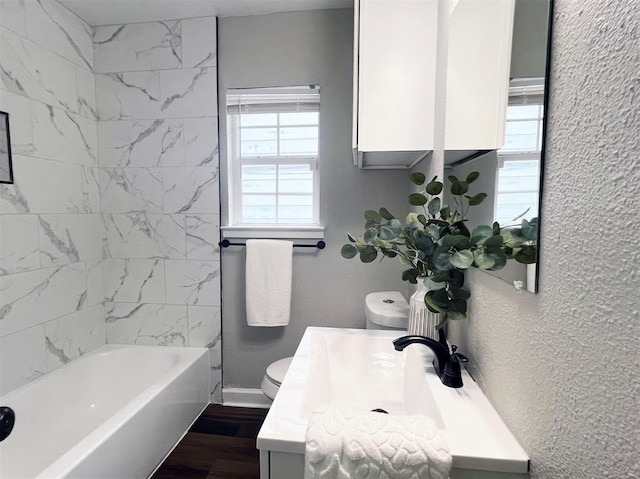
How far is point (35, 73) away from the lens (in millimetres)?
1737

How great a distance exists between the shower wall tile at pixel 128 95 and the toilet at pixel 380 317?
5.61 feet

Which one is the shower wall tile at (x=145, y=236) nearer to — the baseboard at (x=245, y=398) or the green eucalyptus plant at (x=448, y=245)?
the baseboard at (x=245, y=398)

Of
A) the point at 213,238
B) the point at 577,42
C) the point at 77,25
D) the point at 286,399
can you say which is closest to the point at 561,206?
the point at 577,42

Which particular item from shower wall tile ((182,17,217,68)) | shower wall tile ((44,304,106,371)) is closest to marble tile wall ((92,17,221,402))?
shower wall tile ((182,17,217,68))

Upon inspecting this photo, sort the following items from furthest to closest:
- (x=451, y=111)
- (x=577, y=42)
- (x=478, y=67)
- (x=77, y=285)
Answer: (x=77, y=285) → (x=451, y=111) → (x=478, y=67) → (x=577, y=42)

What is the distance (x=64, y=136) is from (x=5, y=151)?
357 mm

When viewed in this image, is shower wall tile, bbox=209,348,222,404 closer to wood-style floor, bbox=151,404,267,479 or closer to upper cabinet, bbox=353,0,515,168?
wood-style floor, bbox=151,404,267,479

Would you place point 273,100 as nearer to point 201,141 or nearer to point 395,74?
point 201,141

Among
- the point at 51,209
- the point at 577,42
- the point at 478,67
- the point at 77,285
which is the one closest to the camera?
the point at 577,42

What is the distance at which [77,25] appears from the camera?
199 cm

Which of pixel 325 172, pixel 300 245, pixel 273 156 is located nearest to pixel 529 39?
pixel 325 172

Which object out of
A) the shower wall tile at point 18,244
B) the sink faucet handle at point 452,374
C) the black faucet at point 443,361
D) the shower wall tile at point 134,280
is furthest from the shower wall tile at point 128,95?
the sink faucet handle at point 452,374

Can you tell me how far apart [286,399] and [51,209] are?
1.83 meters

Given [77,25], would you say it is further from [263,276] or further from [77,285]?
[263,276]
